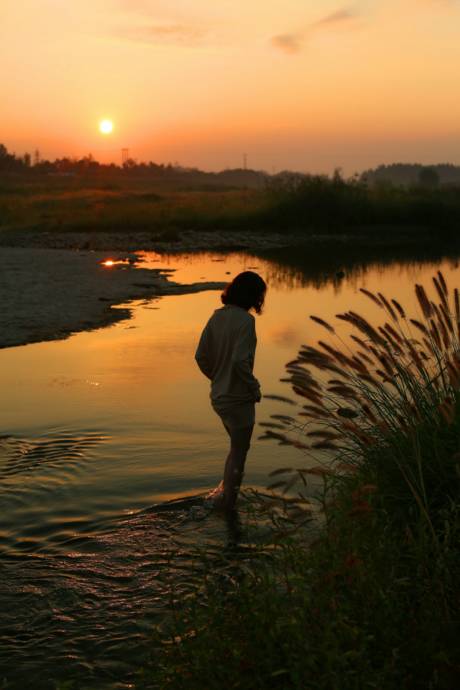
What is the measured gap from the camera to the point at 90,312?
17359 millimetres

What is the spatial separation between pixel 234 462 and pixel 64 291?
46.9 feet

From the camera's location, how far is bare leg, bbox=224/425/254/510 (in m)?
6.42

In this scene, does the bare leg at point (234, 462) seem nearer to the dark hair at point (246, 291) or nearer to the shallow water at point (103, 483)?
the shallow water at point (103, 483)

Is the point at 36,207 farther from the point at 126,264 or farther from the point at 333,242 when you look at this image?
the point at 126,264

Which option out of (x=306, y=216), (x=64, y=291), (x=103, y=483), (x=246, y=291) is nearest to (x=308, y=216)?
(x=306, y=216)

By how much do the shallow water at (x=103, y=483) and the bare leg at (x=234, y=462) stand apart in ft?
0.64

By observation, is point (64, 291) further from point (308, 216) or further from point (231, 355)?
point (308, 216)

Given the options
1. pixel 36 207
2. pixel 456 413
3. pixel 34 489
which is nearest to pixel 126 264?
pixel 34 489

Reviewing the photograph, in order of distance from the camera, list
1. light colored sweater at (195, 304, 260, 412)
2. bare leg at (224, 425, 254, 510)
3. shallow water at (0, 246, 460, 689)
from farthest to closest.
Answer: bare leg at (224, 425, 254, 510) → light colored sweater at (195, 304, 260, 412) → shallow water at (0, 246, 460, 689)

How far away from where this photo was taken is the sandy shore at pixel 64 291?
15492 millimetres

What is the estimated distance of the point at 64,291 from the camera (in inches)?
792

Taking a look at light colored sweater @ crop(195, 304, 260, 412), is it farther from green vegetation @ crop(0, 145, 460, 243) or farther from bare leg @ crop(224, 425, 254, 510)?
green vegetation @ crop(0, 145, 460, 243)

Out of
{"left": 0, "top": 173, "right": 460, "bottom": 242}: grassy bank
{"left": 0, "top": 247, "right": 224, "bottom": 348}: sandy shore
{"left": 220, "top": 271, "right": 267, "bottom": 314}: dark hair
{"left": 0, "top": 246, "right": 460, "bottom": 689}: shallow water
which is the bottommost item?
{"left": 0, "top": 246, "right": 460, "bottom": 689}: shallow water

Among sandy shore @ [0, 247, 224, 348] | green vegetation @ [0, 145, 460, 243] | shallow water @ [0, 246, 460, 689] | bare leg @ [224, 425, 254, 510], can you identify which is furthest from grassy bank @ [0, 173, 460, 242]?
bare leg @ [224, 425, 254, 510]
